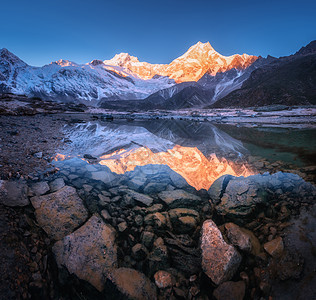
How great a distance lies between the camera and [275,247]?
8.23 feet

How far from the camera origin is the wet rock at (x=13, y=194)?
9.86 ft

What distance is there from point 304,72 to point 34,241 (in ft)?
319

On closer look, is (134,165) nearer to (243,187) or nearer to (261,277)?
(243,187)

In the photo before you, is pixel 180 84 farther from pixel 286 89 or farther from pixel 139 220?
pixel 139 220

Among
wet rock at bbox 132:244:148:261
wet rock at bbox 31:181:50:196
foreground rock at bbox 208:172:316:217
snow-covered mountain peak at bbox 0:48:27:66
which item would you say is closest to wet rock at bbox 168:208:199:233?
foreground rock at bbox 208:172:316:217

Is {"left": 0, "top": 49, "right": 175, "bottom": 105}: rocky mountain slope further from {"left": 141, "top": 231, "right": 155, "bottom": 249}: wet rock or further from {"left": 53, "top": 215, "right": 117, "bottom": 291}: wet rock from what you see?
{"left": 141, "top": 231, "right": 155, "bottom": 249}: wet rock

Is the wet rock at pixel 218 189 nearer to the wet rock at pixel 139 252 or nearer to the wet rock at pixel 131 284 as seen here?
the wet rock at pixel 139 252

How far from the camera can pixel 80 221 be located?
124 inches

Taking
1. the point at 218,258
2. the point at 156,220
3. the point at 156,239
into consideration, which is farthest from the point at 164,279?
the point at 156,220

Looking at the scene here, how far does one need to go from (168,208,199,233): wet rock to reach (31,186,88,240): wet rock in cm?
182

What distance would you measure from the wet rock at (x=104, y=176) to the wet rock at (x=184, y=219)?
2292mm

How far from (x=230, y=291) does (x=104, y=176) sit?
13.5 ft

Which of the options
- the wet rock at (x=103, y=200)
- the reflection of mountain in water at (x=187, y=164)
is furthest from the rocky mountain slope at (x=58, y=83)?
the wet rock at (x=103, y=200)

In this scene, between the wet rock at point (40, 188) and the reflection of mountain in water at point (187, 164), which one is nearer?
the wet rock at point (40, 188)
